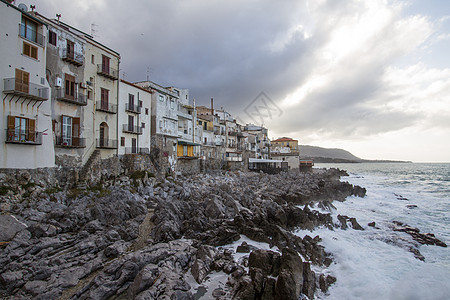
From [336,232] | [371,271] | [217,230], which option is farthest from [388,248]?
[217,230]

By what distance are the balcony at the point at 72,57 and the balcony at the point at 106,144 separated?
738cm

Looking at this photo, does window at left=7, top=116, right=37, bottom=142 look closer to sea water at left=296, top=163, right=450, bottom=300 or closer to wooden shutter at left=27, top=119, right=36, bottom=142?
wooden shutter at left=27, top=119, right=36, bottom=142

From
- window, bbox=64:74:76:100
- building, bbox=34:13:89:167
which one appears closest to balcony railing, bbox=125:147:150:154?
building, bbox=34:13:89:167

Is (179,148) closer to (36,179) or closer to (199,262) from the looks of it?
(36,179)

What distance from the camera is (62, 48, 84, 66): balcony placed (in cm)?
2205

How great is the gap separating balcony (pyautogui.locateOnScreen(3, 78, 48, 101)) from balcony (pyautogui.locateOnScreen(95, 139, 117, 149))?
24.4 feet

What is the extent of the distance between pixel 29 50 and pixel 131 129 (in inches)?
504

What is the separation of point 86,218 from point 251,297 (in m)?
12.0

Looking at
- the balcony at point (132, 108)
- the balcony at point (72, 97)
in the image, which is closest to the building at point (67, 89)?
the balcony at point (72, 97)

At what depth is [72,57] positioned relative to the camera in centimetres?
2269

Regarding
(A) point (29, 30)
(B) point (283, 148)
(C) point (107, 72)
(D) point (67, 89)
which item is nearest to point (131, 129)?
(C) point (107, 72)

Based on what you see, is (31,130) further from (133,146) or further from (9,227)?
(133,146)

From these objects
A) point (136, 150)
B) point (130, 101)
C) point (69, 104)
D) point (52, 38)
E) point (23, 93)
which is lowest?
point (136, 150)

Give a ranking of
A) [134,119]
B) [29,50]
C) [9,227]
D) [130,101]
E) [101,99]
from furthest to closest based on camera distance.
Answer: [134,119]
[130,101]
[101,99]
[29,50]
[9,227]
